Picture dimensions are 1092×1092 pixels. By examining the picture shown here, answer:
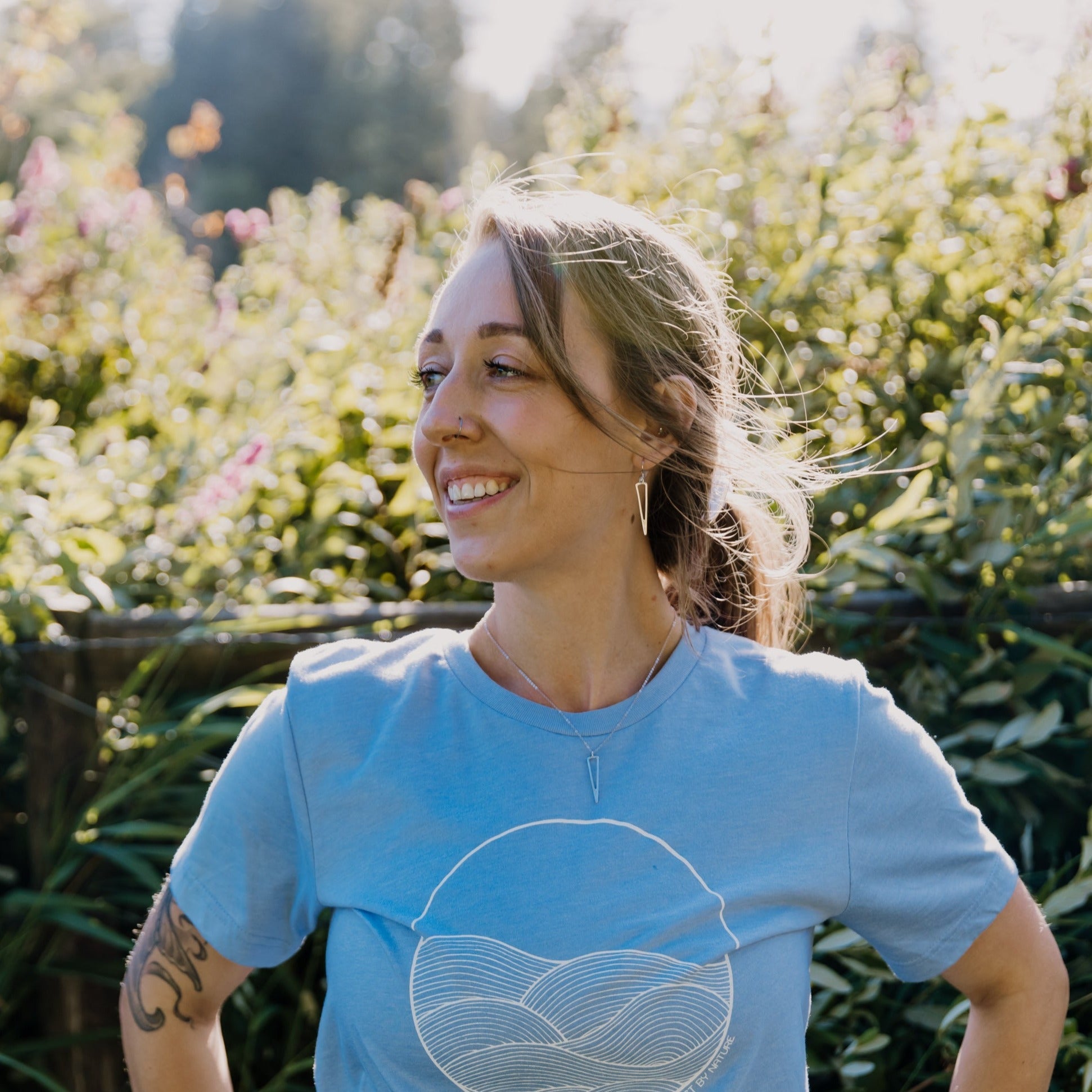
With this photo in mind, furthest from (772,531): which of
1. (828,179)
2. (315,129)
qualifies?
(315,129)

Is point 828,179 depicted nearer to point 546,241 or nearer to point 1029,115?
point 1029,115

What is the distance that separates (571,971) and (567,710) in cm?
32

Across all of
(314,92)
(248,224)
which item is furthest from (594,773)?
(314,92)

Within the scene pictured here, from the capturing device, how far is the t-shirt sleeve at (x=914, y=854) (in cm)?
139

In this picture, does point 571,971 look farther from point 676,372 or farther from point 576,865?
point 676,372

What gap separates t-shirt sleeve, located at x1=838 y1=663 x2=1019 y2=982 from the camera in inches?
54.7

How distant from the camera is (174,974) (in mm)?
1434

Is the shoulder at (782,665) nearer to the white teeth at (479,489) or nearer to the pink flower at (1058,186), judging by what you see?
the white teeth at (479,489)

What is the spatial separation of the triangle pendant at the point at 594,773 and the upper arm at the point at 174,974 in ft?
1.62

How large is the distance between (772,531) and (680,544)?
164 mm

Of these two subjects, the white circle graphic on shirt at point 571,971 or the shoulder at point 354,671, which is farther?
the shoulder at point 354,671

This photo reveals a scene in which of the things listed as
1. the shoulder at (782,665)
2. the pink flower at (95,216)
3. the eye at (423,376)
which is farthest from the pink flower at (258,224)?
the shoulder at (782,665)

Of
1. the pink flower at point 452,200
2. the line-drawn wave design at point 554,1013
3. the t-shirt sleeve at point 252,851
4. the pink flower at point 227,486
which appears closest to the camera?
the line-drawn wave design at point 554,1013

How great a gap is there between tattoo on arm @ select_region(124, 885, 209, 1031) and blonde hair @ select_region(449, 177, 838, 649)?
0.76m
